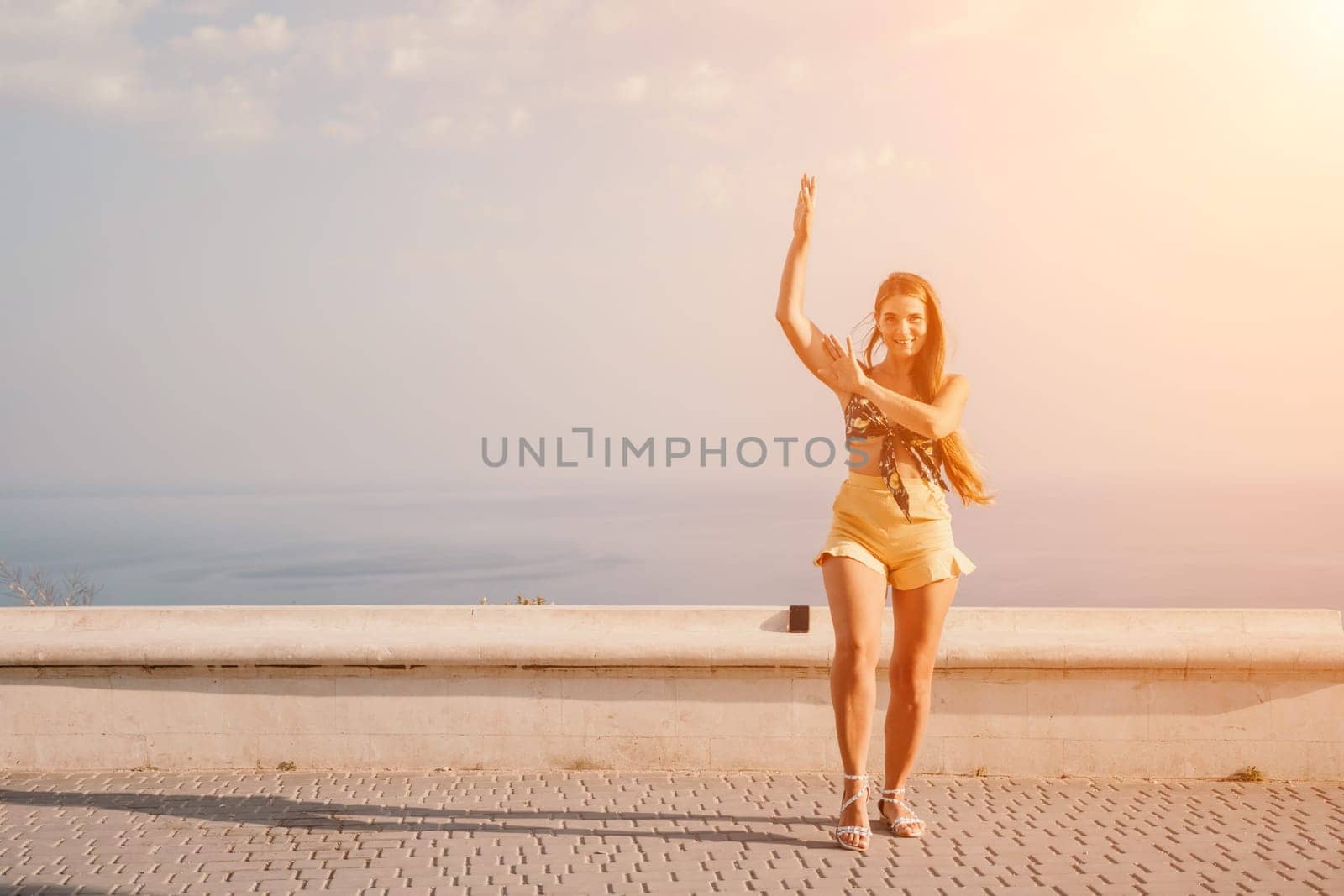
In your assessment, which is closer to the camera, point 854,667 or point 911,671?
point 854,667

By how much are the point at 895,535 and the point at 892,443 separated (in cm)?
35

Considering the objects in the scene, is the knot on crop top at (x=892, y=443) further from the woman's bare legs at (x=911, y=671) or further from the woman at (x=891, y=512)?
the woman's bare legs at (x=911, y=671)

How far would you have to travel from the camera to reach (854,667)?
184 inches

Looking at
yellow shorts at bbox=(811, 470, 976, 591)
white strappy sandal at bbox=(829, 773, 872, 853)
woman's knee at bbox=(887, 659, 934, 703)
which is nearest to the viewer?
white strappy sandal at bbox=(829, 773, 872, 853)

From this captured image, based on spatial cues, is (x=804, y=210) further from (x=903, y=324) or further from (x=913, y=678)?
(x=913, y=678)

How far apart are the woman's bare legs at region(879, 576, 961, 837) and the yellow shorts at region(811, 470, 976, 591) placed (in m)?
0.06

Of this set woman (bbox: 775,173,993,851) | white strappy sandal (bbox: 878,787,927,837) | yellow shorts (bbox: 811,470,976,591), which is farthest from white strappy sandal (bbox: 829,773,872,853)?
yellow shorts (bbox: 811,470,976,591)

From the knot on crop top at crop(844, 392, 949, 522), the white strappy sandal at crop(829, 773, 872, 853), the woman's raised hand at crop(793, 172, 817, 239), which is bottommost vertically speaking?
the white strappy sandal at crop(829, 773, 872, 853)

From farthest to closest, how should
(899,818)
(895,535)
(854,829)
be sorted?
1. (899,818)
2. (895,535)
3. (854,829)

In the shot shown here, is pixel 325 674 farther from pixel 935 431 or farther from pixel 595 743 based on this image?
pixel 935 431

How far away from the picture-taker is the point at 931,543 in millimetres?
4789

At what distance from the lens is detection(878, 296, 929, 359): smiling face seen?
493 centimetres

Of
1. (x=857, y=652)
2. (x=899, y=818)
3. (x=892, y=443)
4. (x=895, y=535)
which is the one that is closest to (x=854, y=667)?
Result: (x=857, y=652)

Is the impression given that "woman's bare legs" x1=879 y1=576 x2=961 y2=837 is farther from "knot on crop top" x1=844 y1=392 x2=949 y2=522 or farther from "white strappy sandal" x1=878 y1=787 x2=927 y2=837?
"knot on crop top" x1=844 y1=392 x2=949 y2=522
